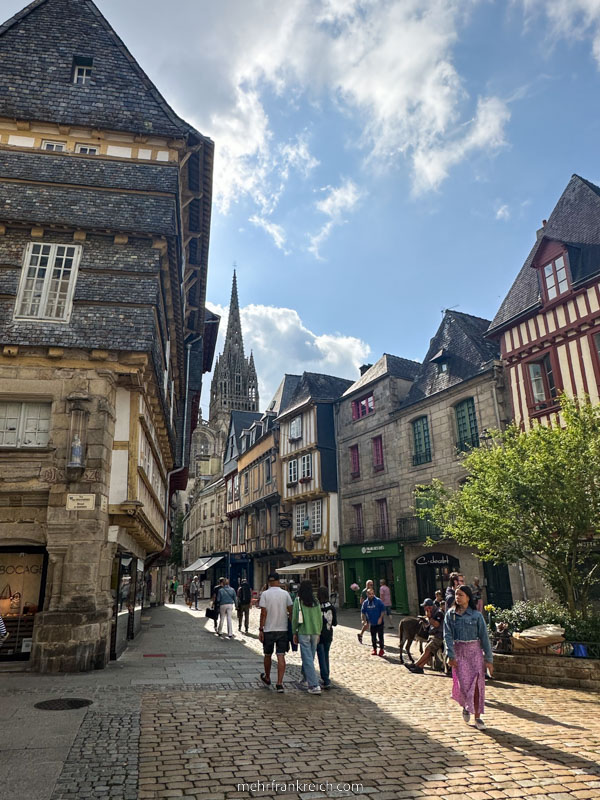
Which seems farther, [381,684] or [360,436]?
[360,436]

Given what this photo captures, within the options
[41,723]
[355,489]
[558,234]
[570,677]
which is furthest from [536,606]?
[355,489]

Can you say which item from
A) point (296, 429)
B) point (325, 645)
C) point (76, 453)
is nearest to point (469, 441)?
point (296, 429)

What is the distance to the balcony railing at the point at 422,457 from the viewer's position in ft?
71.1

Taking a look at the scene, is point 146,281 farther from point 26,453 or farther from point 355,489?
point 355,489

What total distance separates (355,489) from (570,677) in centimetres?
1734

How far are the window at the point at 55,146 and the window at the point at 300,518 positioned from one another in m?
20.7

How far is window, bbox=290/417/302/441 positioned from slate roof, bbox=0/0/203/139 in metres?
18.1

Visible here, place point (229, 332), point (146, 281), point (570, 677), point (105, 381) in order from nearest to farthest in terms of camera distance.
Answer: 1. point (570, 677)
2. point (105, 381)
3. point (146, 281)
4. point (229, 332)

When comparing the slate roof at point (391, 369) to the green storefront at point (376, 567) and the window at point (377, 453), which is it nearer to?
the window at point (377, 453)

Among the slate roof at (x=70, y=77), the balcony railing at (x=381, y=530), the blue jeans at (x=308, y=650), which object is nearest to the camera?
the blue jeans at (x=308, y=650)

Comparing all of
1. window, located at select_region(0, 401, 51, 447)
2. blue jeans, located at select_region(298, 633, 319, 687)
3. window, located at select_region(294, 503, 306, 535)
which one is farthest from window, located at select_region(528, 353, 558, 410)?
window, located at select_region(294, 503, 306, 535)

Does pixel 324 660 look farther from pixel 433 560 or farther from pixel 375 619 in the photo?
pixel 433 560

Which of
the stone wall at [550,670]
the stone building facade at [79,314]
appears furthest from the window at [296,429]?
the stone wall at [550,670]

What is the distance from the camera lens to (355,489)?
25.8 m
